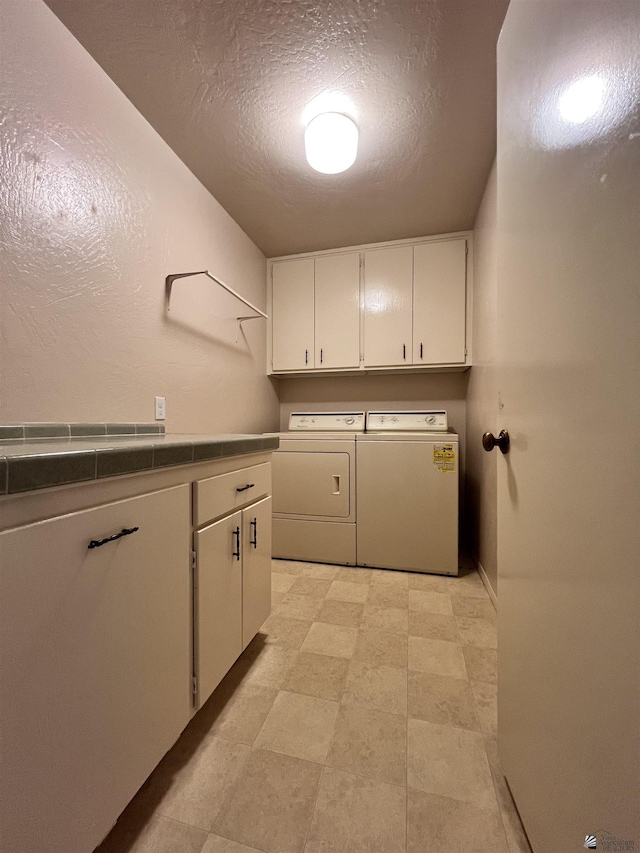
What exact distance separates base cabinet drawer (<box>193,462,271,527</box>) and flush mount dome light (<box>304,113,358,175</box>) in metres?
1.44

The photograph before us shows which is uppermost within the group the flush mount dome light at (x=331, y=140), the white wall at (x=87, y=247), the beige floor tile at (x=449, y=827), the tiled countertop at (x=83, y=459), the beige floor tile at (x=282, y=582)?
the flush mount dome light at (x=331, y=140)

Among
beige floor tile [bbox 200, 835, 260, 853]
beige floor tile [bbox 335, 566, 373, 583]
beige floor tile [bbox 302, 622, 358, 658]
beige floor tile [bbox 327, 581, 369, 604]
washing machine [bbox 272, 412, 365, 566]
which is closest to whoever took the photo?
beige floor tile [bbox 200, 835, 260, 853]

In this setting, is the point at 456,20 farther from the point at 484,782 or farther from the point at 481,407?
the point at 484,782

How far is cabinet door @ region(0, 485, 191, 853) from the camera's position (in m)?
0.50

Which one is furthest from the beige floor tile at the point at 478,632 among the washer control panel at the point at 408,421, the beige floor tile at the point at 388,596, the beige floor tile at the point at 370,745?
the washer control panel at the point at 408,421

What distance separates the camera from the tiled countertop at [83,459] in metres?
0.49

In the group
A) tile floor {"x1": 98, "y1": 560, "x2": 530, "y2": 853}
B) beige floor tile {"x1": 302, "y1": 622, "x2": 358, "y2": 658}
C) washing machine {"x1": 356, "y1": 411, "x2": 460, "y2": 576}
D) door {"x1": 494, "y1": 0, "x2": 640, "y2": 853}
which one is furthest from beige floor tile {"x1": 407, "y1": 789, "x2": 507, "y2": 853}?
washing machine {"x1": 356, "y1": 411, "x2": 460, "y2": 576}

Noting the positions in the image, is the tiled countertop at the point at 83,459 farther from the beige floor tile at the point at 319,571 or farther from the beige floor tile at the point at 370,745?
the beige floor tile at the point at 319,571

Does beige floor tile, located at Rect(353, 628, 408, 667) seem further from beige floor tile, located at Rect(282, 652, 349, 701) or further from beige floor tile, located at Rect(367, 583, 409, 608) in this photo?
beige floor tile, located at Rect(367, 583, 409, 608)

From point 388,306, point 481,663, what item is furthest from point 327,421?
point 481,663

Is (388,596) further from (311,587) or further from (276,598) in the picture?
(276,598)

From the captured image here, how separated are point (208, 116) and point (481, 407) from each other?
2.09 metres

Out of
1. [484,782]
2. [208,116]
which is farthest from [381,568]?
[208,116]

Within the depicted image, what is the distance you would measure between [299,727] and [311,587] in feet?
3.10
